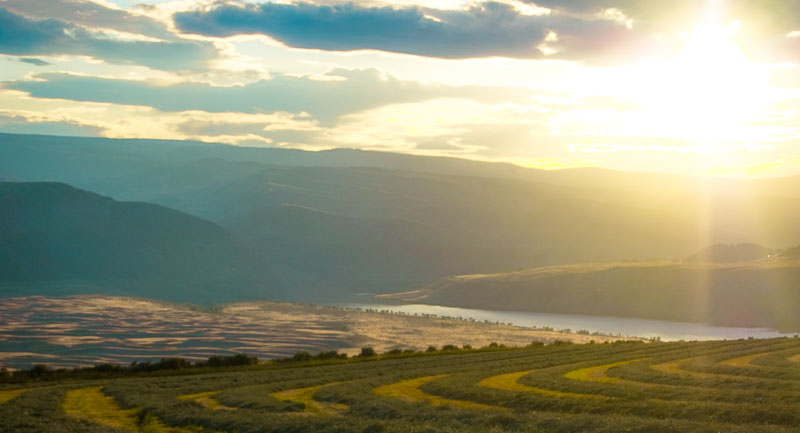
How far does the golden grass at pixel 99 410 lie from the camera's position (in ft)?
84.5

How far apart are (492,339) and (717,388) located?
6157cm

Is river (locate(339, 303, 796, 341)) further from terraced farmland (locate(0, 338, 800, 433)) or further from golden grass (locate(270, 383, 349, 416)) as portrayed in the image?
golden grass (locate(270, 383, 349, 416))

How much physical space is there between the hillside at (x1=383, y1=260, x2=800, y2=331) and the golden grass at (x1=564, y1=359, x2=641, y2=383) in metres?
79.3

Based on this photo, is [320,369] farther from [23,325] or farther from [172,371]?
[23,325]

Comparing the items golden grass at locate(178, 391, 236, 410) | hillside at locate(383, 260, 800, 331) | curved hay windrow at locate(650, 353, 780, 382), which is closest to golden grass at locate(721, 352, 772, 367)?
curved hay windrow at locate(650, 353, 780, 382)

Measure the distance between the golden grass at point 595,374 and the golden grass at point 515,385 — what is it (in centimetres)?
192

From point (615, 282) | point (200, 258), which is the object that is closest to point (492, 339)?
point (615, 282)

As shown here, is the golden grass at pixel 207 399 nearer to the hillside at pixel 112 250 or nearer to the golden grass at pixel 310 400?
the golden grass at pixel 310 400

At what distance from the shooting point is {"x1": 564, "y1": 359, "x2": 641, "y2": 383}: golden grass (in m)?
31.7

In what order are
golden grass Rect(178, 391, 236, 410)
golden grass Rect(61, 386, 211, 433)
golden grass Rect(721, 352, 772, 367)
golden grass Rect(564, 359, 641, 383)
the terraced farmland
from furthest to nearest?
golden grass Rect(721, 352, 772, 367) → golden grass Rect(564, 359, 641, 383) → golden grass Rect(178, 391, 236, 410) → golden grass Rect(61, 386, 211, 433) → the terraced farmland

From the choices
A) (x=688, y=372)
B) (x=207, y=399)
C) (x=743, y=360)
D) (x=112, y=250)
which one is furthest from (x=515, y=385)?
(x=112, y=250)

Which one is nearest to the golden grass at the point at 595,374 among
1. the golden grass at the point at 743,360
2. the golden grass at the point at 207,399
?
the golden grass at the point at 743,360

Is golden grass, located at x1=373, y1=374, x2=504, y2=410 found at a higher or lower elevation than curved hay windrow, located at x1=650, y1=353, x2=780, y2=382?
lower

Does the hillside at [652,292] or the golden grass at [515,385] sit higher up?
the golden grass at [515,385]
